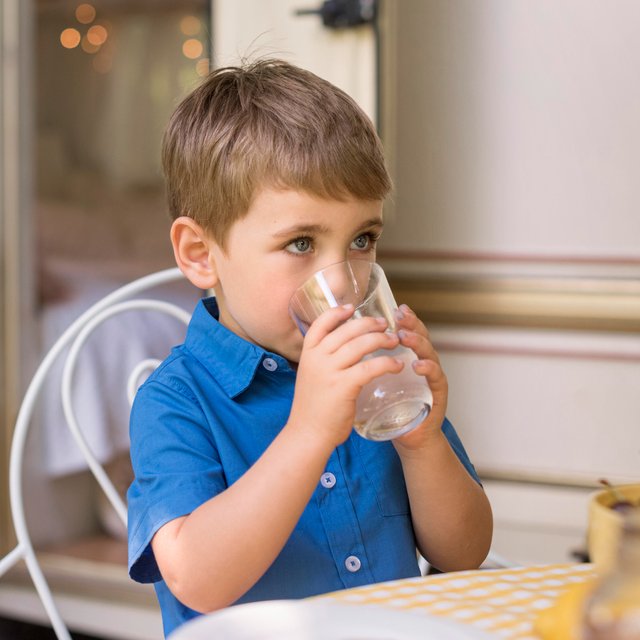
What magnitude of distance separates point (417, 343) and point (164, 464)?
→ 0.27 m

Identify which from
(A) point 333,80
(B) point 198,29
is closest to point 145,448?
(A) point 333,80

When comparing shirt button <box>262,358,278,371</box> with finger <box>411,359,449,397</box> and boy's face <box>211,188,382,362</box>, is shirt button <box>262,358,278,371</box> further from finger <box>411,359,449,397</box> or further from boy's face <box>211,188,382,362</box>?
finger <box>411,359,449,397</box>

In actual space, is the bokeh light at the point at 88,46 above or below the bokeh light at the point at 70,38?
below

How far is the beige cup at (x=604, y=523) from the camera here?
579 millimetres

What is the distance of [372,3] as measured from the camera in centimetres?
207

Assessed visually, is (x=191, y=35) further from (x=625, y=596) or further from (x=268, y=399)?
(x=625, y=596)

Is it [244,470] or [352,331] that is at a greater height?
[352,331]

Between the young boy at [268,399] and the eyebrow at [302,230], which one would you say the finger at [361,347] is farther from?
the eyebrow at [302,230]

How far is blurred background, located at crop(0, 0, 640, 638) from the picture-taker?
2203 mm

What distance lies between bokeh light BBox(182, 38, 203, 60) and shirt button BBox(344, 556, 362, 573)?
2676 mm

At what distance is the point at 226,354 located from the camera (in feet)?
3.31

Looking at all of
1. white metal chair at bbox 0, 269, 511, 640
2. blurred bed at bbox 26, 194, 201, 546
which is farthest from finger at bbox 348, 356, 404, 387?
blurred bed at bbox 26, 194, 201, 546

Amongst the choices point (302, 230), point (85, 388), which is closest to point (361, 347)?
point (302, 230)

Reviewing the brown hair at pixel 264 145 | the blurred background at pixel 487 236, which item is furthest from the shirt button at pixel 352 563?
the blurred background at pixel 487 236
